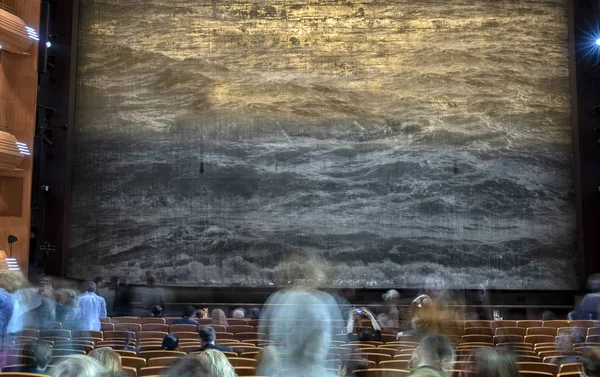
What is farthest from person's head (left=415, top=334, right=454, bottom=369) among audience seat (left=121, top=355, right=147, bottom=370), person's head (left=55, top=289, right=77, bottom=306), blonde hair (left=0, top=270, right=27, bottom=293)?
person's head (left=55, top=289, right=77, bottom=306)

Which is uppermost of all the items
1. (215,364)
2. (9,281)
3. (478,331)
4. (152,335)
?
(9,281)

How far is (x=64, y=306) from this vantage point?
9.57 m

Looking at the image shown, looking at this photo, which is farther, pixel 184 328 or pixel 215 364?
pixel 184 328

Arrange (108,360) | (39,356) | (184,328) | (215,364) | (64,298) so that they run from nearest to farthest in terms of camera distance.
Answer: (215,364)
(108,360)
(39,356)
(184,328)
(64,298)

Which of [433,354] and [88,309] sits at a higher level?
[433,354]

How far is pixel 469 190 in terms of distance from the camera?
1845cm

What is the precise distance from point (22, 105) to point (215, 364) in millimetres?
15784

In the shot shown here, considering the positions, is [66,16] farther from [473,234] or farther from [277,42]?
[473,234]

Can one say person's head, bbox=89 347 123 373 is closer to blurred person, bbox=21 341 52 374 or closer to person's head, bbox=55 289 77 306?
blurred person, bbox=21 341 52 374

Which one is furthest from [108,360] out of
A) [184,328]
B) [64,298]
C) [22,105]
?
[22,105]

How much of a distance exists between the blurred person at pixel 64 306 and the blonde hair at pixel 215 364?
6952mm

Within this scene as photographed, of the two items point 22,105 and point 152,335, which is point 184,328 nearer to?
point 152,335

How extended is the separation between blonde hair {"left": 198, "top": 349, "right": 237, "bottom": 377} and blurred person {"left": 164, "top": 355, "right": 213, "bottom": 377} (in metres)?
0.04

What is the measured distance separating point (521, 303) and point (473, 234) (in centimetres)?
222
